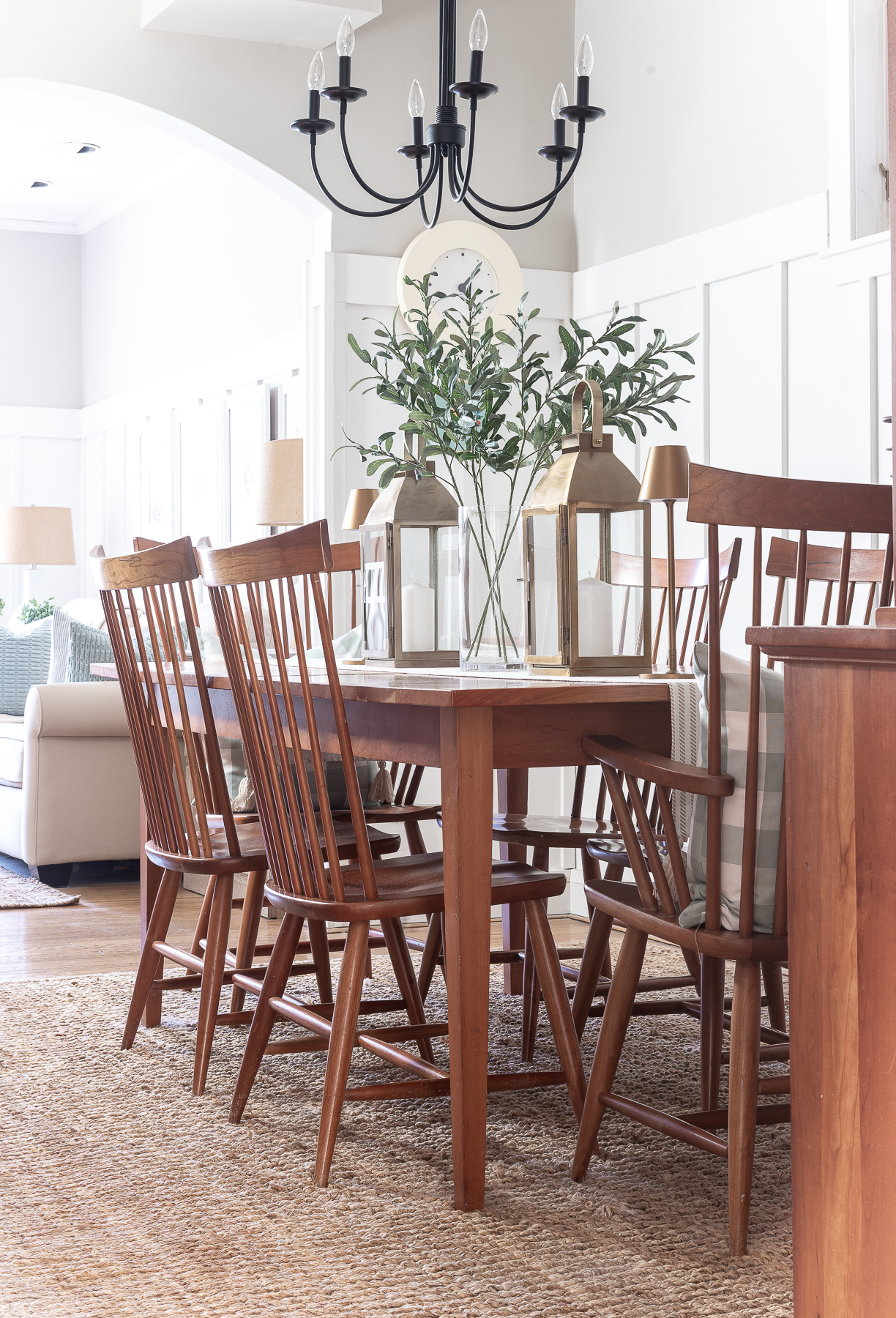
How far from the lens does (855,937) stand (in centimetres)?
124

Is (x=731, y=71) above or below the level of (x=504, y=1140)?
above

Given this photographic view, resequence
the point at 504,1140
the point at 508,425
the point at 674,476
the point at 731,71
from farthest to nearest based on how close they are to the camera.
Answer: the point at 731,71, the point at 674,476, the point at 508,425, the point at 504,1140

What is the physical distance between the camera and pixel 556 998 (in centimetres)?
230

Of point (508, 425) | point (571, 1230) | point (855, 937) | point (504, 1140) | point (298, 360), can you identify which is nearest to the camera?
point (855, 937)

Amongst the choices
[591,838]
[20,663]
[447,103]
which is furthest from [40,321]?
[591,838]

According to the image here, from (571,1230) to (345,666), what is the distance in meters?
1.34

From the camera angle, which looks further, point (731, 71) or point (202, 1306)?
point (731, 71)

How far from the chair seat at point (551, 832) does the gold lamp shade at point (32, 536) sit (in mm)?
5992

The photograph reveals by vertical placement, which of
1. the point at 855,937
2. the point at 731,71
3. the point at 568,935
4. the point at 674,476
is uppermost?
the point at 731,71

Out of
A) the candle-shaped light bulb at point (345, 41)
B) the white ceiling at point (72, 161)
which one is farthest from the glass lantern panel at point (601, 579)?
the white ceiling at point (72, 161)

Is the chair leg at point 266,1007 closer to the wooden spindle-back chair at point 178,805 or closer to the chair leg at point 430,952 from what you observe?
the wooden spindle-back chair at point 178,805

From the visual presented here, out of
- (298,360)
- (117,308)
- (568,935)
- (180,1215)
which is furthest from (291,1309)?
(117,308)

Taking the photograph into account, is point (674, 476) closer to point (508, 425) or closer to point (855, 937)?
point (508, 425)

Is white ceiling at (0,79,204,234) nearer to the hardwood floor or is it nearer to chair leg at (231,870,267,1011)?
the hardwood floor
